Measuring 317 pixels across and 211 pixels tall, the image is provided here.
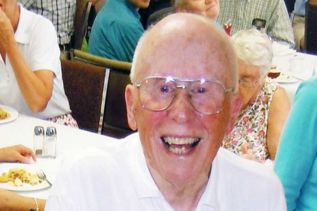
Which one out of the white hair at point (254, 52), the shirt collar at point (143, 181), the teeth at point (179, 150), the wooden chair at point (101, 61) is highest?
the teeth at point (179, 150)

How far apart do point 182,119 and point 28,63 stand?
1.89 m

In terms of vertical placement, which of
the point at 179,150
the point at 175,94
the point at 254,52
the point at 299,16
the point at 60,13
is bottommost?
the point at 299,16

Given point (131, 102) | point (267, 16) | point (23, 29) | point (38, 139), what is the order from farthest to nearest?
point (267, 16) → point (23, 29) → point (38, 139) → point (131, 102)

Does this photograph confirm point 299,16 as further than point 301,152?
Yes

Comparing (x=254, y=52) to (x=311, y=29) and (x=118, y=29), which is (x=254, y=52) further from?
(x=311, y=29)

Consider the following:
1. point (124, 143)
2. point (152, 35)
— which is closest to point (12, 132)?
point (124, 143)

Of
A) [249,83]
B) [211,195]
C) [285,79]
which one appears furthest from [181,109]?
[285,79]

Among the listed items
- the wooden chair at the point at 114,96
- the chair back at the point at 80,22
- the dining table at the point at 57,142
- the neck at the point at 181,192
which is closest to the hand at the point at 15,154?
the dining table at the point at 57,142

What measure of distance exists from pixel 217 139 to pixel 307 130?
658 millimetres

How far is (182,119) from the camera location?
136 centimetres

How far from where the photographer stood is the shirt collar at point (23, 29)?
121 inches

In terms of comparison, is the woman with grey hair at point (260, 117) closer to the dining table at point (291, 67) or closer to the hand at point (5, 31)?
the dining table at point (291, 67)

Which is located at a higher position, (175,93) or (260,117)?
(175,93)

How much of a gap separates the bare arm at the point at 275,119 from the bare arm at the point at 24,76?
1.04 metres
